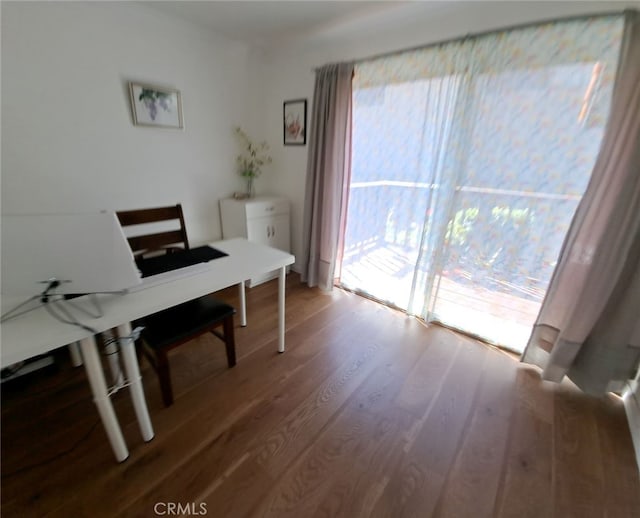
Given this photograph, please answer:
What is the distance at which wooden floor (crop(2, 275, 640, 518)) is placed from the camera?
41.8 inches

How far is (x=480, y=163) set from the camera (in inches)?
69.7

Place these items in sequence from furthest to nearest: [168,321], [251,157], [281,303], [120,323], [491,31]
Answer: [251,157] < [281,303] < [491,31] < [168,321] < [120,323]

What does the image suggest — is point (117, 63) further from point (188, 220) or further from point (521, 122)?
point (521, 122)

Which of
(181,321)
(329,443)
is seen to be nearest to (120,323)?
(181,321)

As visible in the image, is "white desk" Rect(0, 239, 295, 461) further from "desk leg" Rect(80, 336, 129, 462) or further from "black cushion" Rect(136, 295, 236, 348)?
"black cushion" Rect(136, 295, 236, 348)

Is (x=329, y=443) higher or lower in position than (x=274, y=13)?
lower

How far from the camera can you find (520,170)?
1651mm

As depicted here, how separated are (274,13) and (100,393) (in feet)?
8.57

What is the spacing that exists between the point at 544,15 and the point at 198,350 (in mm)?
2872

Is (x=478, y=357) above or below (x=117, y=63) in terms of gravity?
below

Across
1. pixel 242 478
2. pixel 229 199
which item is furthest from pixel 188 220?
pixel 242 478

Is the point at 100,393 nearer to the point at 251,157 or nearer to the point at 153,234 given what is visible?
the point at 153,234

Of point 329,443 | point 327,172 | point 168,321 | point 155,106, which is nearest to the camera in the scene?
point 329,443

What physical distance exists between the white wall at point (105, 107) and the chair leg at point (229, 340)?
1.41 metres
